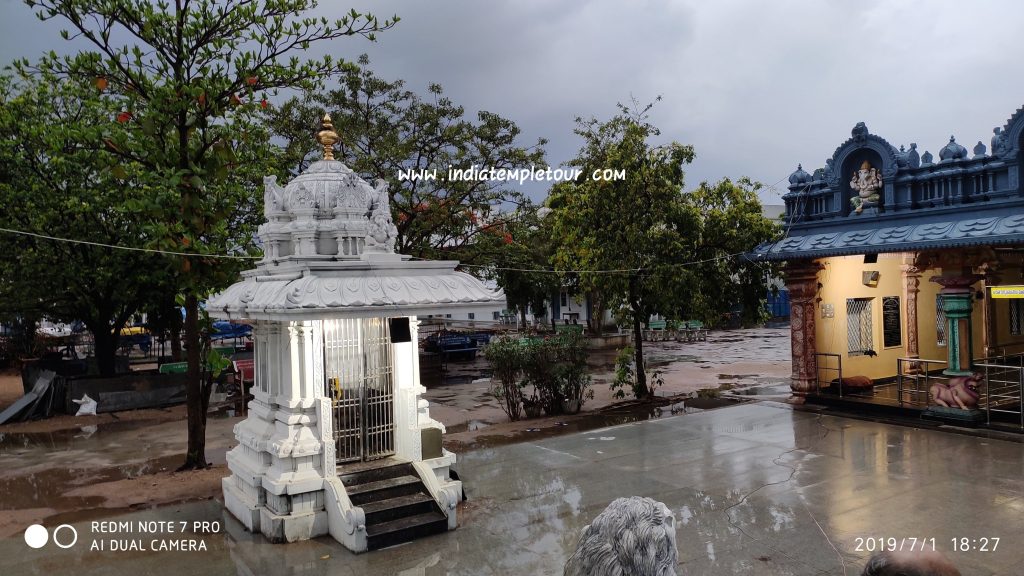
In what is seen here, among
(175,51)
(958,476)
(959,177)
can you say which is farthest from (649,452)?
(175,51)

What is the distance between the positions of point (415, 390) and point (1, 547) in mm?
5116

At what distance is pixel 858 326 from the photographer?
15.5 m

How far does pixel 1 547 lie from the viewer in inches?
316

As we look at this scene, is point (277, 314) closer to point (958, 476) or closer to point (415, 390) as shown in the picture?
point (415, 390)

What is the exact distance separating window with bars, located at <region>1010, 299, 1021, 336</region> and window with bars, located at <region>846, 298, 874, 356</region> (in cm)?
479

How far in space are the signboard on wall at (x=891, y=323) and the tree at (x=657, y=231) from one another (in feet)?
11.1

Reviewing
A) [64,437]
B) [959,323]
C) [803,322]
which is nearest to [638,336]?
[803,322]

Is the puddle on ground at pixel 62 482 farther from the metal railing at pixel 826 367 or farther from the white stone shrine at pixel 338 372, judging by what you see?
the metal railing at pixel 826 367

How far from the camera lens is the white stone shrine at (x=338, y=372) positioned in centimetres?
779

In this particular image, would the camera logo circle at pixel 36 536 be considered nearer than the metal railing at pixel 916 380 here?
Yes

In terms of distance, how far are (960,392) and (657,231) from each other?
6.35m

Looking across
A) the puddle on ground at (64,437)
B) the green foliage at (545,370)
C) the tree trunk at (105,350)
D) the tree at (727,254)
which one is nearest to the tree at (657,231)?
the tree at (727,254)

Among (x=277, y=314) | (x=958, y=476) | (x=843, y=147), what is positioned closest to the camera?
(x=277, y=314)
